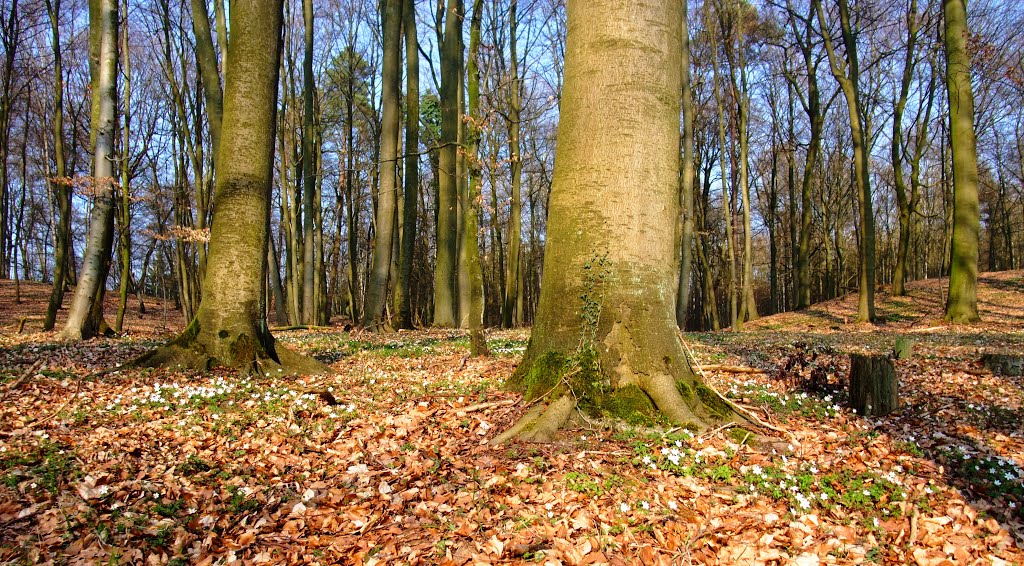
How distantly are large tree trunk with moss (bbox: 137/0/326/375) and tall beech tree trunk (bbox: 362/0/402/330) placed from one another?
7013mm

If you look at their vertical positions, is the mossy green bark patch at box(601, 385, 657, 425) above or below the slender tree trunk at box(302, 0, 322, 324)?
below

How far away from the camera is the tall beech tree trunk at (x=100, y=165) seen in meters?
10.7

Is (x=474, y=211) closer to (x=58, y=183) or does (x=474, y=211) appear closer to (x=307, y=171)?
(x=307, y=171)

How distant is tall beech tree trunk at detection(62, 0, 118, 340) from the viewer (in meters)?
10.7

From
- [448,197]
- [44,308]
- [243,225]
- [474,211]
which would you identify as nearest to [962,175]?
[474,211]

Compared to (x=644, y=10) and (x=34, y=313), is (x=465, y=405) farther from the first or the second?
(x=34, y=313)

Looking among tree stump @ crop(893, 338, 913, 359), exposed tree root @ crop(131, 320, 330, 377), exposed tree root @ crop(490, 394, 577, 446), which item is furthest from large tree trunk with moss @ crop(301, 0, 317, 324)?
tree stump @ crop(893, 338, 913, 359)

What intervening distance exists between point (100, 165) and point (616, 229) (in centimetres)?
1100

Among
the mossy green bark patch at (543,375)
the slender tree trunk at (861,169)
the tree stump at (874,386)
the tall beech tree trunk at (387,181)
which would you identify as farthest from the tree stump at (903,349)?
the tall beech tree trunk at (387,181)

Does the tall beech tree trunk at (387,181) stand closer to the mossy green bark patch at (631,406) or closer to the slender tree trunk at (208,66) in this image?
the slender tree trunk at (208,66)

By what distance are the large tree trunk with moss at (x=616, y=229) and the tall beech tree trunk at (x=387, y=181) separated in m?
9.98

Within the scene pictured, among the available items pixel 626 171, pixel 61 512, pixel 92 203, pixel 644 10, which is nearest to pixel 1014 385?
pixel 626 171

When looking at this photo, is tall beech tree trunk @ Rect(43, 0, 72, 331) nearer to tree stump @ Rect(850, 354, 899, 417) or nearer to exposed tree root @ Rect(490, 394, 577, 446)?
exposed tree root @ Rect(490, 394, 577, 446)

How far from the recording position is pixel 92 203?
1076 cm
